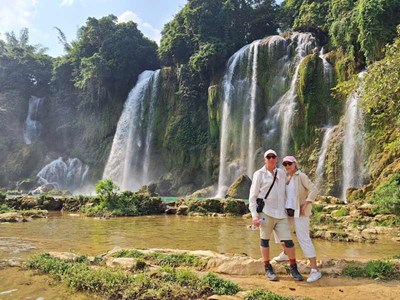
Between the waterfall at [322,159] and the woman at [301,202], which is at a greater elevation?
the waterfall at [322,159]

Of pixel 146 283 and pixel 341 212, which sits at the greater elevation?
pixel 341 212

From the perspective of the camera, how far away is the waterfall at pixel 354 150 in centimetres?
2242

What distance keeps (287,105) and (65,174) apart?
26.7 meters

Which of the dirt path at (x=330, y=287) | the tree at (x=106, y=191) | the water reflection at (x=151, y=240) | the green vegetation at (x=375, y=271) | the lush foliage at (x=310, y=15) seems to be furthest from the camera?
the lush foliage at (x=310, y=15)

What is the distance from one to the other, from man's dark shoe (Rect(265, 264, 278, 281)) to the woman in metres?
0.51

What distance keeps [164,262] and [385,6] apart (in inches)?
873

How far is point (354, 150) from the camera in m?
22.8

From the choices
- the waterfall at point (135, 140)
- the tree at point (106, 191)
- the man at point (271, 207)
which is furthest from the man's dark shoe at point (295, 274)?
the waterfall at point (135, 140)

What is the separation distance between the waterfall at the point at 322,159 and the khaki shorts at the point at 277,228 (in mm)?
19730

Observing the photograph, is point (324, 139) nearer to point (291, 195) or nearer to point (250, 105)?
point (250, 105)

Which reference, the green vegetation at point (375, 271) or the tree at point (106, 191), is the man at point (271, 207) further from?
the tree at point (106, 191)

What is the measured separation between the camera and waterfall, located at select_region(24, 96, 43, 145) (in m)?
47.3

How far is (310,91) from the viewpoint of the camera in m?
26.7

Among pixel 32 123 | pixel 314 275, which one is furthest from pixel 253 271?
pixel 32 123
